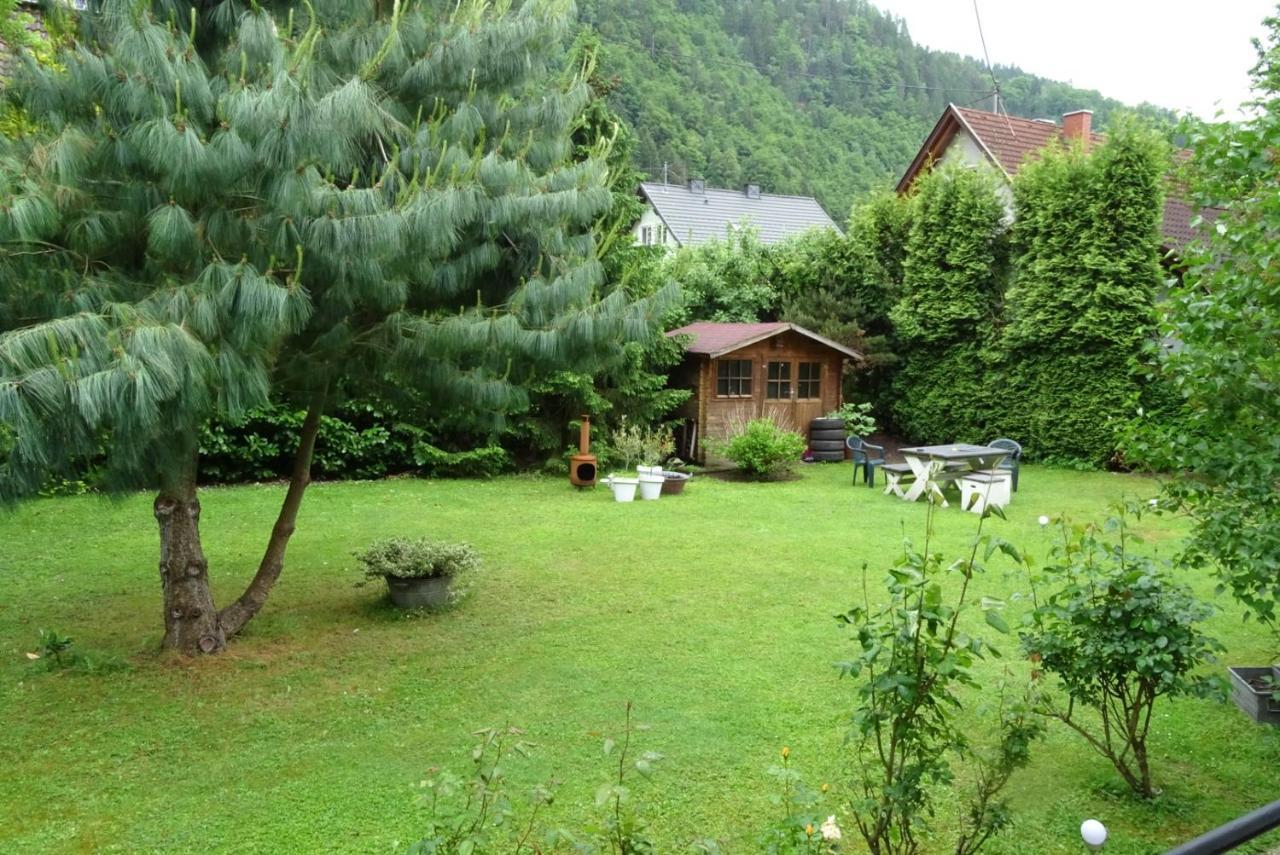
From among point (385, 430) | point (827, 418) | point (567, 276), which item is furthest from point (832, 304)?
point (567, 276)

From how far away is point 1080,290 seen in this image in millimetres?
12625

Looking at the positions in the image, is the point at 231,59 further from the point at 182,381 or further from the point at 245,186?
the point at 182,381

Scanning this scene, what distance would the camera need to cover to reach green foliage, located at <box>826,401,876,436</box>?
1427cm

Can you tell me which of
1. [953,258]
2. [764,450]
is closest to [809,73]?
[953,258]

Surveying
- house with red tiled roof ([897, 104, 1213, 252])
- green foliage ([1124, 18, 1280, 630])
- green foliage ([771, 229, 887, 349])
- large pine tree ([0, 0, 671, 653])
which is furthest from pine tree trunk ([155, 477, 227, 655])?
house with red tiled roof ([897, 104, 1213, 252])

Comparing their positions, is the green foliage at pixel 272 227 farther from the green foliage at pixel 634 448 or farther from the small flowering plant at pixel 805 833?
the green foliage at pixel 634 448

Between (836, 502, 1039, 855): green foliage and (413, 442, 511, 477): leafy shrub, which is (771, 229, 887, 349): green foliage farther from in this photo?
(836, 502, 1039, 855): green foliage

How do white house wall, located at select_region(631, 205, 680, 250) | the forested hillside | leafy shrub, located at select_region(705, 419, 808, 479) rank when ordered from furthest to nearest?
the forested hillside
white house wall, located at select_region(631, 205, 680, 250)
leafy shrub, located at select_region(705, 419, 808, 479)

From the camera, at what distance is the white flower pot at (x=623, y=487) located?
10383 millimetres

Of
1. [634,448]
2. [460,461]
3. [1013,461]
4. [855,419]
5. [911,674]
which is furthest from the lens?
[855,419]

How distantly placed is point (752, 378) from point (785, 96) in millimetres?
35597

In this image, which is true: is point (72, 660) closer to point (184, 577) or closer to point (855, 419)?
point (184, 577)

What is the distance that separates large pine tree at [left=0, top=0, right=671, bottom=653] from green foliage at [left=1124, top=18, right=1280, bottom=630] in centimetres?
274

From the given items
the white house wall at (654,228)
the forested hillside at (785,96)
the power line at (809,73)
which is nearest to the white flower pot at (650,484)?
the white house wall at (654,228)
